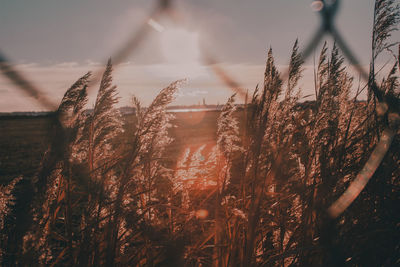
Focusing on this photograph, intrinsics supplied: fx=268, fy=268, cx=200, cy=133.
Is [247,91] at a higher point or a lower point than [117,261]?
higher

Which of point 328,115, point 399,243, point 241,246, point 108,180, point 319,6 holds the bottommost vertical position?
point 399,243

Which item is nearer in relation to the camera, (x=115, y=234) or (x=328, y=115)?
(x=115, y=234)

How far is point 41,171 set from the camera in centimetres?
132

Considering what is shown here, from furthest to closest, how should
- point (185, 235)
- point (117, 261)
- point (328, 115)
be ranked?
point (328, 115)
point (117, 261)
point (185, 235)

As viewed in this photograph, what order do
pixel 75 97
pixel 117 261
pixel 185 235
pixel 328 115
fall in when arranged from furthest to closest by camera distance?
pixel 328 115, pixel 117 261, pixel 185 235, pixel 75 97

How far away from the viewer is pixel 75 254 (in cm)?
171

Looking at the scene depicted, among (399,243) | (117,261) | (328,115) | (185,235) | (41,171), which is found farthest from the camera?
(328,115)

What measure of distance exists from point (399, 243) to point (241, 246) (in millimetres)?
1217

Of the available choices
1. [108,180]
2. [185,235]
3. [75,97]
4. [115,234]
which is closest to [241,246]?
[185,235]

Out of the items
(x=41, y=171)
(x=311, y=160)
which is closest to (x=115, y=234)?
(x=41, y=171)

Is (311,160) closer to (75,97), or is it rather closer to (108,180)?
(108,180)

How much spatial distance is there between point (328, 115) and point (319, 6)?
0.88 m

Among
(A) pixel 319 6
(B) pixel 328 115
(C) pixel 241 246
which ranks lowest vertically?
(C) pixel 241 246

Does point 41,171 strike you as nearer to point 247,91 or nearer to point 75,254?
point 75,254
